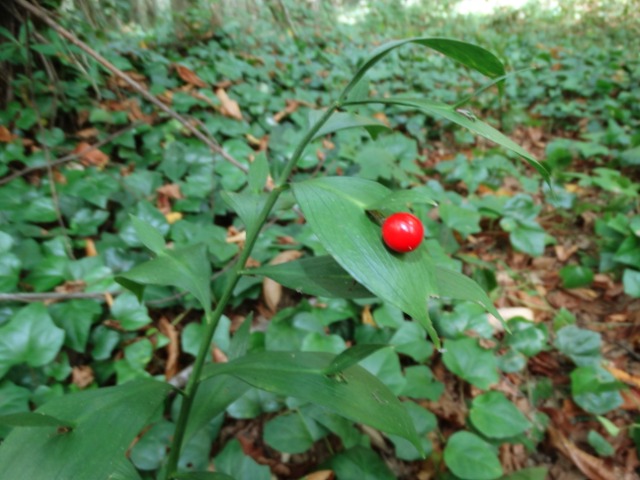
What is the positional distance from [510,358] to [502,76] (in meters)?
1.18

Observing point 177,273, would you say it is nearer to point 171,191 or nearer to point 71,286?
point 71,286

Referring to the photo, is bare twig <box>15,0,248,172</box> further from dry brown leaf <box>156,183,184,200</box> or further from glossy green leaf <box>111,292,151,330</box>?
glossy green leaf <box>111,292,151,330</box>

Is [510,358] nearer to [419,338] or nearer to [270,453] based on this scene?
[419,338]

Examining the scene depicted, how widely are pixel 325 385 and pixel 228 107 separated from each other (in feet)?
6.92

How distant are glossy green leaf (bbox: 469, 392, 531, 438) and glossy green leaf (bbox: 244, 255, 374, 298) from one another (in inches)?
30.7

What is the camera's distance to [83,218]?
1.57 m

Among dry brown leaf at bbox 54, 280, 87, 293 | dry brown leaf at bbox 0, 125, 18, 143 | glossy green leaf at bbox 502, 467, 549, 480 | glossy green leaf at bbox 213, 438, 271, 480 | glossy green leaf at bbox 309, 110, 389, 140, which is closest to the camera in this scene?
glossy green leaf at bbox 309, 110, 389, 140

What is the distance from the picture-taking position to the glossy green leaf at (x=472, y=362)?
126cm

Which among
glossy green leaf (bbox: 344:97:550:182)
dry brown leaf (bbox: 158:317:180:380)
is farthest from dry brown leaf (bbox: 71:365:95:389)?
glossy green leaf (bbox: 344:97:550:182)

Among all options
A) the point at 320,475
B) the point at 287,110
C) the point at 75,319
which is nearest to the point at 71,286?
the point at 75,319

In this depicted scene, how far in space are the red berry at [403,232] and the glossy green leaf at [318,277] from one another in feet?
0.48

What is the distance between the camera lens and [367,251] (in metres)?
0.48

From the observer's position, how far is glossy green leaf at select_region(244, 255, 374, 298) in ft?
2.03

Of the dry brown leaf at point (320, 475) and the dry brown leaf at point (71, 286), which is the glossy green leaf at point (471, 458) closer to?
the dry brown leaf at point (320, 475)
